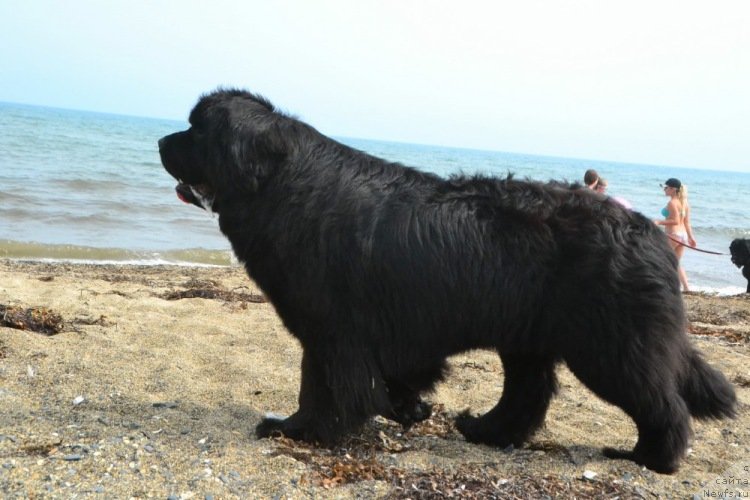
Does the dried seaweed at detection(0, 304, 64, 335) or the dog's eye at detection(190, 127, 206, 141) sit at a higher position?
the dog's eye at detection(190, 127, 206, 141)

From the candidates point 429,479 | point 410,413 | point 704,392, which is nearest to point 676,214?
point 704,392

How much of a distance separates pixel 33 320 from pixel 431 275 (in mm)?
3420

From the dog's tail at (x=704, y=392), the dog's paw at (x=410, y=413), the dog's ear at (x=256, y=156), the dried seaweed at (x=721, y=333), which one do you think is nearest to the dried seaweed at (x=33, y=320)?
the dog's ear at (x=256, y=156)

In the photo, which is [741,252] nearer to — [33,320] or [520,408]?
[520,408]

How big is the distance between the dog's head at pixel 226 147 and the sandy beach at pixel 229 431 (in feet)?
4.01

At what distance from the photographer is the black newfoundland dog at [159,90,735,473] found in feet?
11.0

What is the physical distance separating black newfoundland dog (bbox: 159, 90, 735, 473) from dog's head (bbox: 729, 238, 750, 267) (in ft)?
30.7

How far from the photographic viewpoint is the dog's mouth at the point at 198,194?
3728 millimetres

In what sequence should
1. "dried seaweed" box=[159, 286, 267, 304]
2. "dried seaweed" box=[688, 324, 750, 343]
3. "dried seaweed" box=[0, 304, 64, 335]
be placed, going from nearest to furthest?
1. "dried seaweed" box=[0, 304, 64, 335]
2. "dried seaweed" box=[688, 324, 750, 343]
3. "dried seaweed" box=[159, 286, 267, 304]

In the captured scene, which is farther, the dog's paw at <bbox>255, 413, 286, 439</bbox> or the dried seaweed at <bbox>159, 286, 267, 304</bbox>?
the dried seaweed at <bbox>159, 286, 267, 304</bbox>

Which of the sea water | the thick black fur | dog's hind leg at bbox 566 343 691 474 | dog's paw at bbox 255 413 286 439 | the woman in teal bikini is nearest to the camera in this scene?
dog's hind leg at bbox 566 343 691 474

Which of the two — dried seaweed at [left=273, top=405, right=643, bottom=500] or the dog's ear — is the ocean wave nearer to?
the dog's ear

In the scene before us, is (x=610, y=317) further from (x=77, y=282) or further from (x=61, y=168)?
(x=61, y=168)

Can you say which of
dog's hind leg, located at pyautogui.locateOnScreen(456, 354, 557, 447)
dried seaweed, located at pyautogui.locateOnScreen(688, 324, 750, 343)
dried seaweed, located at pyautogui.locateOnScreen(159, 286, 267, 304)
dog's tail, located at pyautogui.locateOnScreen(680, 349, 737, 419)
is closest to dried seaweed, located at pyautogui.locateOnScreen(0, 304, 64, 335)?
dried seaweed, located at pyautogui.locateOnScreen(159, 286, 267, 304)
